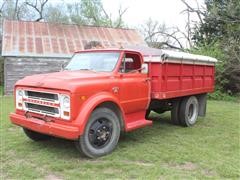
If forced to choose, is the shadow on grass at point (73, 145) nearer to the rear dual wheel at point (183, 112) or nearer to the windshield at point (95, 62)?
the rear dual wheel at point (183, 112)

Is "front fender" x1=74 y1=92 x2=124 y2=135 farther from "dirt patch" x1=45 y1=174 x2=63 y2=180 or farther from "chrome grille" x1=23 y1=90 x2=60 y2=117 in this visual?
"dirt patch" x1=45 y1=174 x2=63 y2=180

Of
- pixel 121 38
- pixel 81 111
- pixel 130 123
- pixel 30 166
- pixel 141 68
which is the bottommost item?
pixel 30 166

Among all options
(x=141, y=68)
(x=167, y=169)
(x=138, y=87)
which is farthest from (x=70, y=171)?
(x=141, y=68)

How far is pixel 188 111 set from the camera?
8.57 meters

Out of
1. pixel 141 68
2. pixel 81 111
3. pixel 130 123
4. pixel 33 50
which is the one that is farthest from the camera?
pixel 33 50

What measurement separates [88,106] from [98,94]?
369 mm

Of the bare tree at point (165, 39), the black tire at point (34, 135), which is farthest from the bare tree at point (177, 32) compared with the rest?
the black tire at point (34, 135)

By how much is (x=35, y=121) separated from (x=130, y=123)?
6.32ft

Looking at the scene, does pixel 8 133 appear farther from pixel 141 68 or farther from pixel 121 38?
pixel 121 38

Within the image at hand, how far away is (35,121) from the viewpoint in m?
5.61

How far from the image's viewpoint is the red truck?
5203 mm

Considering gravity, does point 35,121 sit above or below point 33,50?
below

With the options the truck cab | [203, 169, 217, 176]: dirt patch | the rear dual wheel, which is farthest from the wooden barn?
[203, 169, 217, 176]: dirt patch

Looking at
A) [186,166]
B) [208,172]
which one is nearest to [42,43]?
[186,166]
